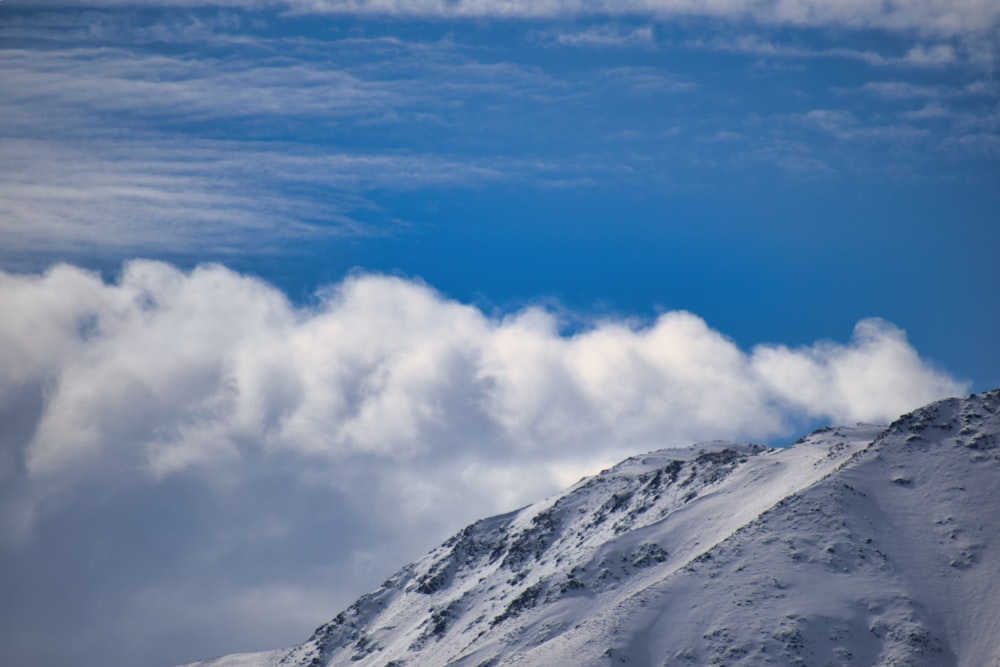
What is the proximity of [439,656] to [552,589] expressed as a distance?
2054 centimetres

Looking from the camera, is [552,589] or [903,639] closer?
[903,639]

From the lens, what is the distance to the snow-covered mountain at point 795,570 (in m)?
130

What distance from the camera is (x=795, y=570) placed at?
138625mm

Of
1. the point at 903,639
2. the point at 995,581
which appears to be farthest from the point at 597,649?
the point at 995,581

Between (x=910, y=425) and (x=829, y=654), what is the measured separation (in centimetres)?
4158

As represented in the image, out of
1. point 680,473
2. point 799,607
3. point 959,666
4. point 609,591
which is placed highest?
point 680,473

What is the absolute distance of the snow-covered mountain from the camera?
130 metres

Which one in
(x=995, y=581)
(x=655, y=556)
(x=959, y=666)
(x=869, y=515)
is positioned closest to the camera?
(x=959, y=666)

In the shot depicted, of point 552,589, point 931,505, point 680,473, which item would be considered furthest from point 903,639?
point 680,473

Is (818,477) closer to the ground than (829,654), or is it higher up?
higher up

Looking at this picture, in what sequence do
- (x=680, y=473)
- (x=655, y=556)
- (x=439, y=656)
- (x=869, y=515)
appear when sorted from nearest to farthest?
(x=869, y=515)
(x=655, y=556)
(x=439, y=656)
(x=680, y=473)

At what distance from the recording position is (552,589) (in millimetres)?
159375

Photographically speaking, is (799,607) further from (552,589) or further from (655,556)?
(552,589)

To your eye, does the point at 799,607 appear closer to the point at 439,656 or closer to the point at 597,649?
the point at 597,649
